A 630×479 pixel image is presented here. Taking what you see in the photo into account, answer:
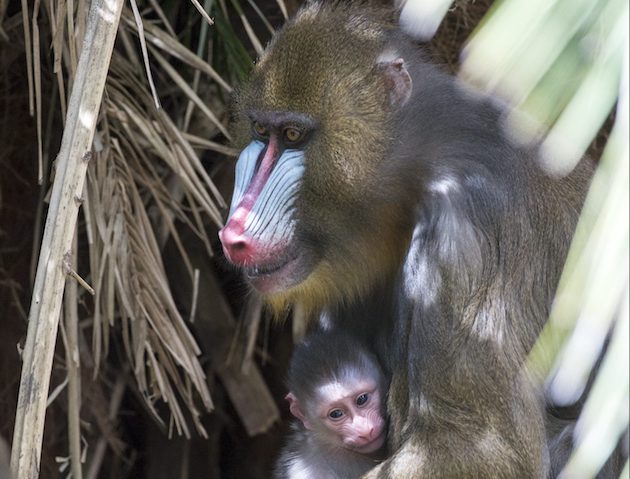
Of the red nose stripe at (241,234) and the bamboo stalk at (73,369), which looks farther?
the bamboo stalk at (73,369)

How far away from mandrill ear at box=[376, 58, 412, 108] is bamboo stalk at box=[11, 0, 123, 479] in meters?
0.87

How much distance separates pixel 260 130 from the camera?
359 centimetres

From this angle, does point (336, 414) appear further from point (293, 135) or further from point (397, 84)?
point (397, 84)

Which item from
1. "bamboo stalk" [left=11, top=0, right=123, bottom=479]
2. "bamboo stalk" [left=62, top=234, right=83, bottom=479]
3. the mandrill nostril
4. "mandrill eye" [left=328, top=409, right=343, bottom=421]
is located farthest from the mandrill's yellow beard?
"bamboo stalk" [left=62, top=234, right=83, bottom=479]

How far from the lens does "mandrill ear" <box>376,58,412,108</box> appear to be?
348 centimetres

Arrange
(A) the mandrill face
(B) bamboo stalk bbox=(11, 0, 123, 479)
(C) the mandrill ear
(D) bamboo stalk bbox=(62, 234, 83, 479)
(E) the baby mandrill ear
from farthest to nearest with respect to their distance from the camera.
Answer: (D) bamboo stalk bbox=(62, 234, 83, 479), (E) the baby mandrill ear, (C) the mandrill ear, (A) the mandrill face, (B) bamboo stalk bbox=(11, 0, 123, 479)

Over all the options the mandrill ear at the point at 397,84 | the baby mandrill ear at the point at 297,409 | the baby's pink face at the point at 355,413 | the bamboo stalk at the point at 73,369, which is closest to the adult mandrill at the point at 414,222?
the mandrill ear at the point at 397,84

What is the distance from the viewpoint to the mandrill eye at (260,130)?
3.57 m

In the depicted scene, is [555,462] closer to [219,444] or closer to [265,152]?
[265,152]

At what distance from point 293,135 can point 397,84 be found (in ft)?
1.19

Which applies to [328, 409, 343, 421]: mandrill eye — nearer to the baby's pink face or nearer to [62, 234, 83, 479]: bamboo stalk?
the baby's pink face

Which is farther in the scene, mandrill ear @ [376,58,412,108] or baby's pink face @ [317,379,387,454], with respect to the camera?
baby's pink face @ [317,379,387,454]

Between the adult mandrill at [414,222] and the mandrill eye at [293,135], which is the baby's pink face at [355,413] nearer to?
the adult mandrill at [414,222]

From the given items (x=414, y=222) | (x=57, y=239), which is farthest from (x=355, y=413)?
(x=57, y=239)
